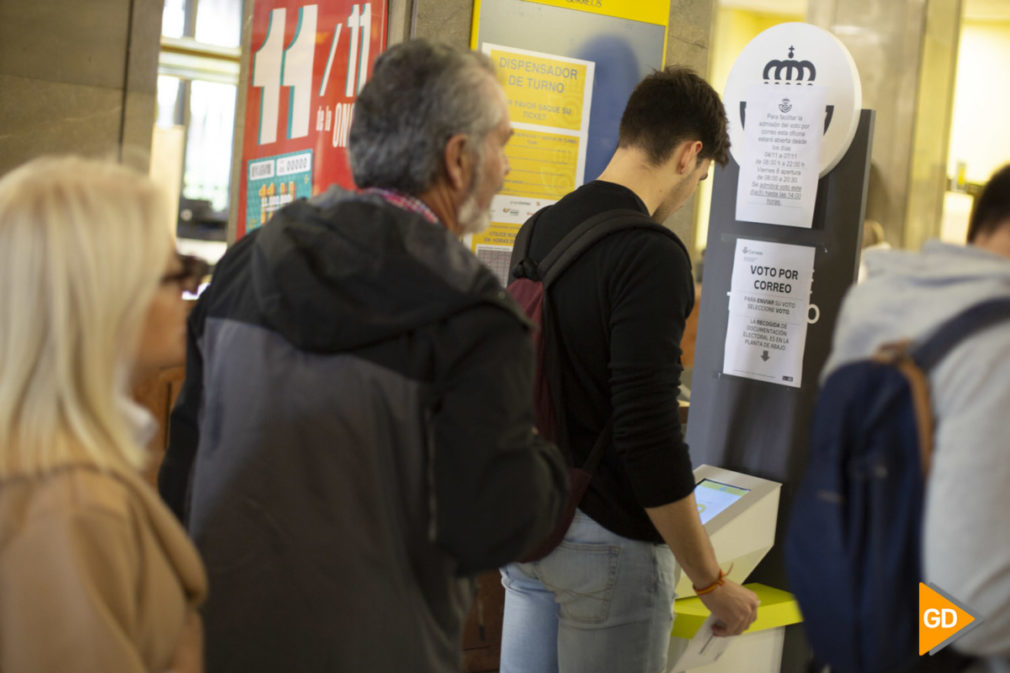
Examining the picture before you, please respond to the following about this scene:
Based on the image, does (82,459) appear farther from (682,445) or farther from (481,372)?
(682,445)

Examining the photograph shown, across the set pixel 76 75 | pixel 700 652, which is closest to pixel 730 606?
pixel 700 652

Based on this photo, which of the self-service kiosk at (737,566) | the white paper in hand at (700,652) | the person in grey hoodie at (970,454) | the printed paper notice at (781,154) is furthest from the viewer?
the printed paper notice at (781,154)

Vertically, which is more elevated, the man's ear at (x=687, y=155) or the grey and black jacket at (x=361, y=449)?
the man's ear at (x=687, y=155)

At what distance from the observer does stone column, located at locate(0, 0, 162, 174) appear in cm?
483

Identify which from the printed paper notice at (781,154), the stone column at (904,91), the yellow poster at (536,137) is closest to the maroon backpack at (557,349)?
the printed paper notice at (781,154)

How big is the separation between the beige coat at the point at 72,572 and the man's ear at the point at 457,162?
0.64 meters

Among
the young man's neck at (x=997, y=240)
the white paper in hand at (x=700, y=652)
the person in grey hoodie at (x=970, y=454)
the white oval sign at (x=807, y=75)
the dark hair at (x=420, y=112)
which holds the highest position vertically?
the white oval sign at (x=807, y=75)

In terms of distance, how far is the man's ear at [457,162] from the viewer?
1.48 meters

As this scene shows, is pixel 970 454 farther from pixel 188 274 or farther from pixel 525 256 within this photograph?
pixel 525 256

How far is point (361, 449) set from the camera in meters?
1.40

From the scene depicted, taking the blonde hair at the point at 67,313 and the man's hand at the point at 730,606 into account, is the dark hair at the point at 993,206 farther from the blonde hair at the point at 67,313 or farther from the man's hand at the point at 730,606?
the man's hand at the point at 730,606

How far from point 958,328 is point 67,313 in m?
0.90

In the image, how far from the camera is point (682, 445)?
1942 millimetres

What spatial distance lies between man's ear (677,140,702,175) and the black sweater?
0.14 meters
